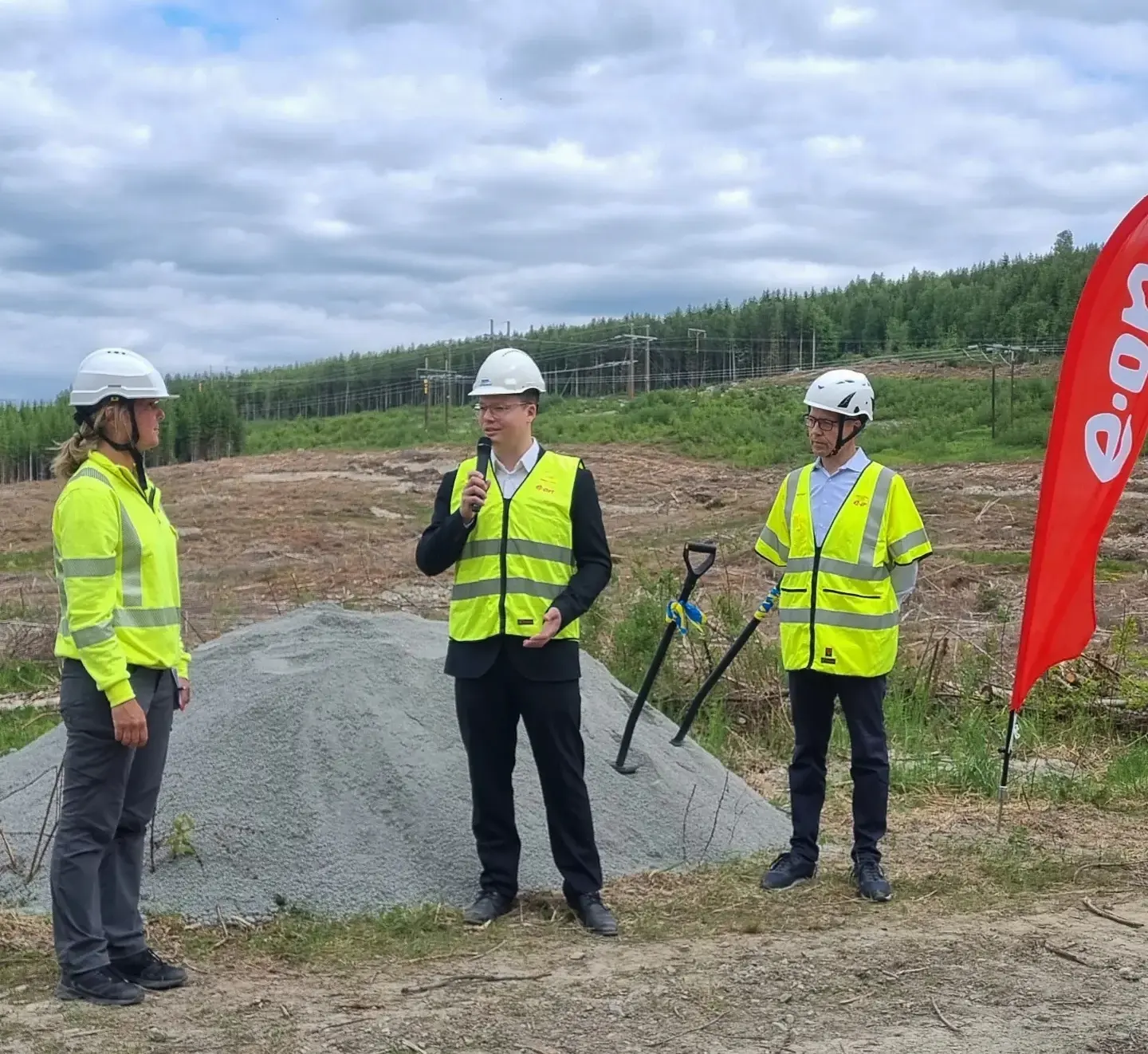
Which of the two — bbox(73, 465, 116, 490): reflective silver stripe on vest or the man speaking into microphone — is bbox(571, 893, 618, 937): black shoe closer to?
the man speaking into microphone

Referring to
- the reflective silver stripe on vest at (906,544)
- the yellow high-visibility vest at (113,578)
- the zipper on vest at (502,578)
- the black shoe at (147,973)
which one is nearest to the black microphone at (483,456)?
the zipper on vest at (502,578)

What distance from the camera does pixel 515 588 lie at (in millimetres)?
5309

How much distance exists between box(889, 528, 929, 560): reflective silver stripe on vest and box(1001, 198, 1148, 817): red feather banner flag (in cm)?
86

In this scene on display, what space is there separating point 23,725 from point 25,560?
49.8 feet

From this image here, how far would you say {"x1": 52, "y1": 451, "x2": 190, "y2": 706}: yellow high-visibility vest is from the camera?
4391mm

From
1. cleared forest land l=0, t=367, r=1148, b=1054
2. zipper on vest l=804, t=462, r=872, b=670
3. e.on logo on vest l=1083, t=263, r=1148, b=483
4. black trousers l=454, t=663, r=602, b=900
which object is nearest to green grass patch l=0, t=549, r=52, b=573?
cleared forest land l=0, t=367, r=1148, b=1054

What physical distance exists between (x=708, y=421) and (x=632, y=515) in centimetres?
2047

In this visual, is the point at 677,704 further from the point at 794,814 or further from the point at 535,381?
the point at 535,381

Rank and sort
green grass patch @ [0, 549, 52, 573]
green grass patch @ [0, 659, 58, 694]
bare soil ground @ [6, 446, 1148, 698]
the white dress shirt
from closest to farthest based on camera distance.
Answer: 1. the white dress shirt
2. green grass patch @ [0, 659, 58, 694]
3. bare soil ground @ [6, 446, 1148, 698]
4. green grass patch @ [0, 549, 52, 573]

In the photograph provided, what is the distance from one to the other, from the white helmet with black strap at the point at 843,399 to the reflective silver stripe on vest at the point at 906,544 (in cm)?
48

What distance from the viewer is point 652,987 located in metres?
4.80

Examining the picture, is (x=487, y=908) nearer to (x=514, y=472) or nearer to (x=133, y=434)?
(x=514, y=472)

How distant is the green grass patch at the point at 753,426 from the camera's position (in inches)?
1566

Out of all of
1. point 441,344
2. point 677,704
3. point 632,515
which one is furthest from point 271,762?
point 441,344
